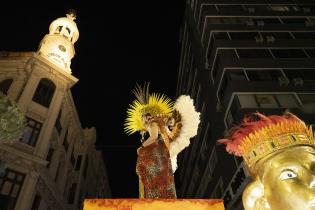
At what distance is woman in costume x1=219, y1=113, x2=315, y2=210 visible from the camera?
8.84 ft

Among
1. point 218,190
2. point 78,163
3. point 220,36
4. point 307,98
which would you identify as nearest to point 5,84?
point 78,163

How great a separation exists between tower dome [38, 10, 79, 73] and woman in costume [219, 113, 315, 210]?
71.7 ft

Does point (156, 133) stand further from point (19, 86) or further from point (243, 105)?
point (19, 86)

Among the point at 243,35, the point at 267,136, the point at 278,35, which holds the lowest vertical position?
the point at 267,136

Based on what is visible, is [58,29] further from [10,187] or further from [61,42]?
[10,187]

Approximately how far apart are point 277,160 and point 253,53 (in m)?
20.5

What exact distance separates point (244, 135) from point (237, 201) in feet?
47.9

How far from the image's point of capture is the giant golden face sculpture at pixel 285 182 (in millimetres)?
2635

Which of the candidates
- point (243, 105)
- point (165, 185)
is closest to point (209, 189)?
point (243, 105)

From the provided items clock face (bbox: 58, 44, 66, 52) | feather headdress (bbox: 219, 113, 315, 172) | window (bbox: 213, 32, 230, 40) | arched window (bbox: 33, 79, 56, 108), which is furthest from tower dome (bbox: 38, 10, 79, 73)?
feather headdress (bbox: 219, 113, 315, 172)

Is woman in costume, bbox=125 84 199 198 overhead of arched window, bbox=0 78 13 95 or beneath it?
beneath

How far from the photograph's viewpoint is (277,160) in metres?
2.98

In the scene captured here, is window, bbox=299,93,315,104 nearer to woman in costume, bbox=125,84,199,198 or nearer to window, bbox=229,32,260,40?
window, bbox=229,32,260,40

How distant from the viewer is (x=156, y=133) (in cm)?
536
